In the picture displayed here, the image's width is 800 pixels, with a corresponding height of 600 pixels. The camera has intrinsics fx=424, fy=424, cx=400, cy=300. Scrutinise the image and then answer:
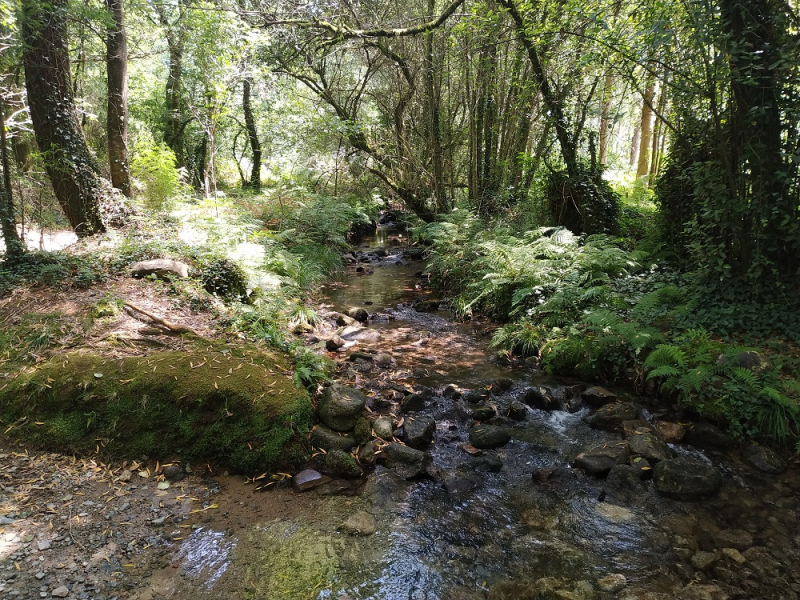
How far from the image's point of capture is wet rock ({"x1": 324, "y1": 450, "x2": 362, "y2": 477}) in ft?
13.1

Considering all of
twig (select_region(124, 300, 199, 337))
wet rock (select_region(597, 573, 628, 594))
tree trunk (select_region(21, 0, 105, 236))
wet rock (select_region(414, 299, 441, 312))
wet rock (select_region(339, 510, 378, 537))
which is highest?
tree trunk (select_region(21, 0, 105, 236))

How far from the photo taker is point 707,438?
177 inches

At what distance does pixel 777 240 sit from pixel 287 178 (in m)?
13.4

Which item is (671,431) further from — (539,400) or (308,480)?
(308,480)

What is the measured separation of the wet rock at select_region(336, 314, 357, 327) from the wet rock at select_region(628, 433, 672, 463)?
5.26 meters

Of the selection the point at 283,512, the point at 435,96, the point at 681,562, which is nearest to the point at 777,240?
the point at 681,562

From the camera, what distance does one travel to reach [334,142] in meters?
15.1

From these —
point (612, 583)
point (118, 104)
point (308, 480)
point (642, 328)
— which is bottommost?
point (612, 583)

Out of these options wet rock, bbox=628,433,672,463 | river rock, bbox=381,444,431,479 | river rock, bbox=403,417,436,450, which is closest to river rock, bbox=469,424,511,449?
river rock, bbox=403,417,436,450

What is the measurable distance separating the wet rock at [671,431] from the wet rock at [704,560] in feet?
5.26

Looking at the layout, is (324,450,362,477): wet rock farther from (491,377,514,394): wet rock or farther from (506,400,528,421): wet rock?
(491,377,514,394): wet rock

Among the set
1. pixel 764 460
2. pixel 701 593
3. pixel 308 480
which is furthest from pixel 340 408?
pixel 764 460

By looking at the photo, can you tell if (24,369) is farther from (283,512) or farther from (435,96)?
(435,96)

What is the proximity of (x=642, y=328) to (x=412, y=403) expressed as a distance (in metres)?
3.24
